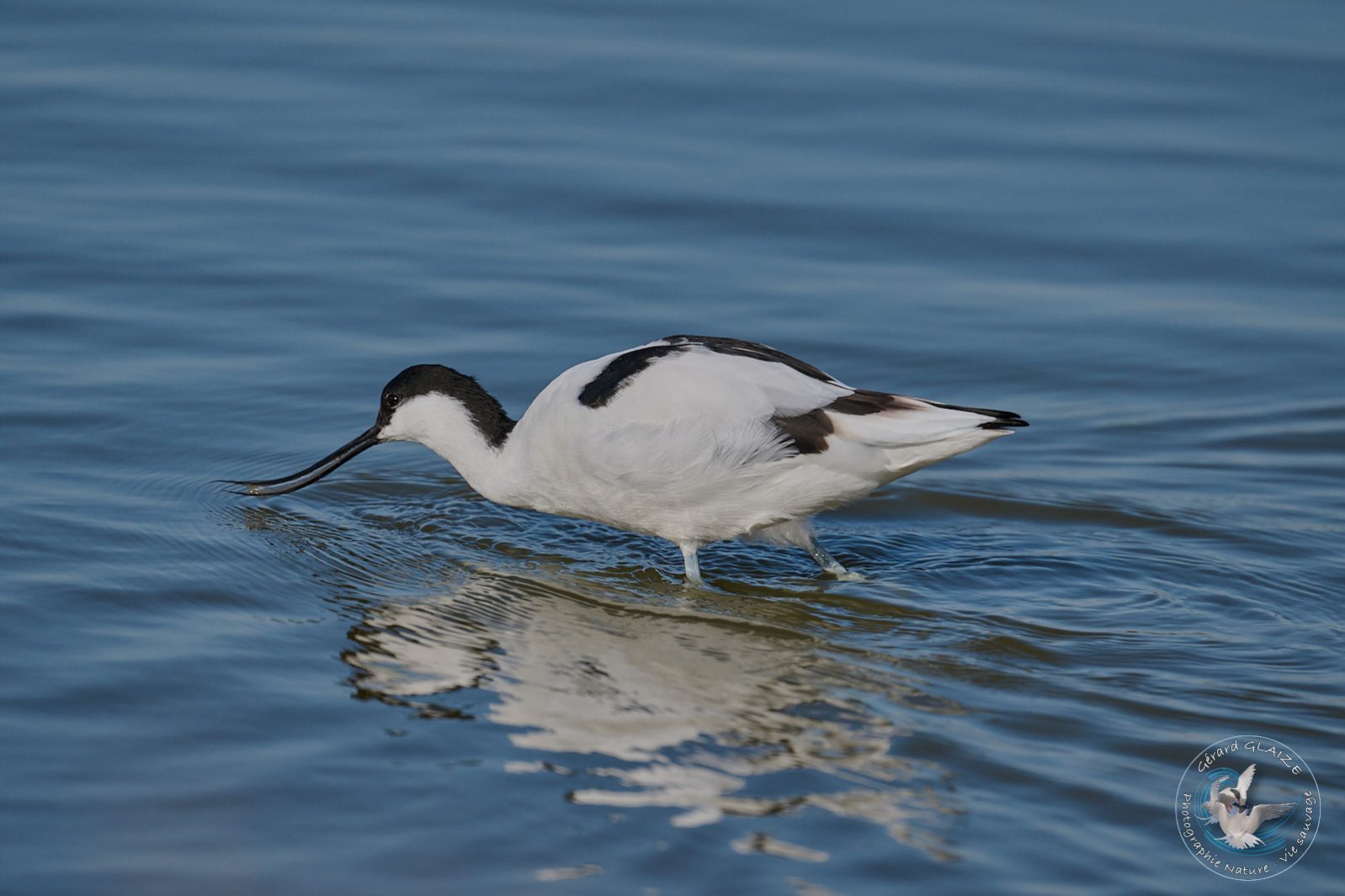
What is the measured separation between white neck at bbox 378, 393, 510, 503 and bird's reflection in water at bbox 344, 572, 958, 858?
0.51 meters

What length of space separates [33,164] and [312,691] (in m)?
7.06

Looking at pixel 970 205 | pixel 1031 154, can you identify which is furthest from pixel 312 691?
pixel 1031 154

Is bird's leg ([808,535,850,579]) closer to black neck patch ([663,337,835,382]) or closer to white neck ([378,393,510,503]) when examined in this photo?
black neck patch ([663,337,835,382])

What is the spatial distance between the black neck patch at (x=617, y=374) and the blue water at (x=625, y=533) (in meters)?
0.81

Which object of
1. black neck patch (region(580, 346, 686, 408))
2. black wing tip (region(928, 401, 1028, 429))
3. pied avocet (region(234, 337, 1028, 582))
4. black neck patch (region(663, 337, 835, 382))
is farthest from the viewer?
black neck patch (region(663, 337, 835, 382))

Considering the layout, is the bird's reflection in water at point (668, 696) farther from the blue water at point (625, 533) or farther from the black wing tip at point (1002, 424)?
the black wing tip at point (1002, 424)

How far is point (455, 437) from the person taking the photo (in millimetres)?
7449

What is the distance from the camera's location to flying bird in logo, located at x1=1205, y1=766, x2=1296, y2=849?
16.3 feet

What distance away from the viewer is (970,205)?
11156 mm

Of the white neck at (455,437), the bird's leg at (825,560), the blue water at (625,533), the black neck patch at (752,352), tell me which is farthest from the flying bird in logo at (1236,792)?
the white neck at (455,437)

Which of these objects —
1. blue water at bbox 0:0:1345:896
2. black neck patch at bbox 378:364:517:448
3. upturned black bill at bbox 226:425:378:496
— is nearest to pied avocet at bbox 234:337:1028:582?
black neck patch at bbox 378:364:517:448

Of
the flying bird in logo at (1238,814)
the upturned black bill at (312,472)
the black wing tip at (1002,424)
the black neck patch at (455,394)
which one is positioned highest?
the black wing tip at (1002,424)

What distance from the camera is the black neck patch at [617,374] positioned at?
6.84 m

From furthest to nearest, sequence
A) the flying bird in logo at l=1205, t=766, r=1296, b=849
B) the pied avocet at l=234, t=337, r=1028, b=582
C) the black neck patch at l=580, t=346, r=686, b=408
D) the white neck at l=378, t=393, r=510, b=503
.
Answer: the white neck at l=378, t=393, r=510, b=503 < the black neck patch at l=580, t=346, r=686, b=408 < the pied avocet at l=234, t=337, r=1028, b=582 < the flying bird in logo at l=1205, t=766, r=1296, b=849
